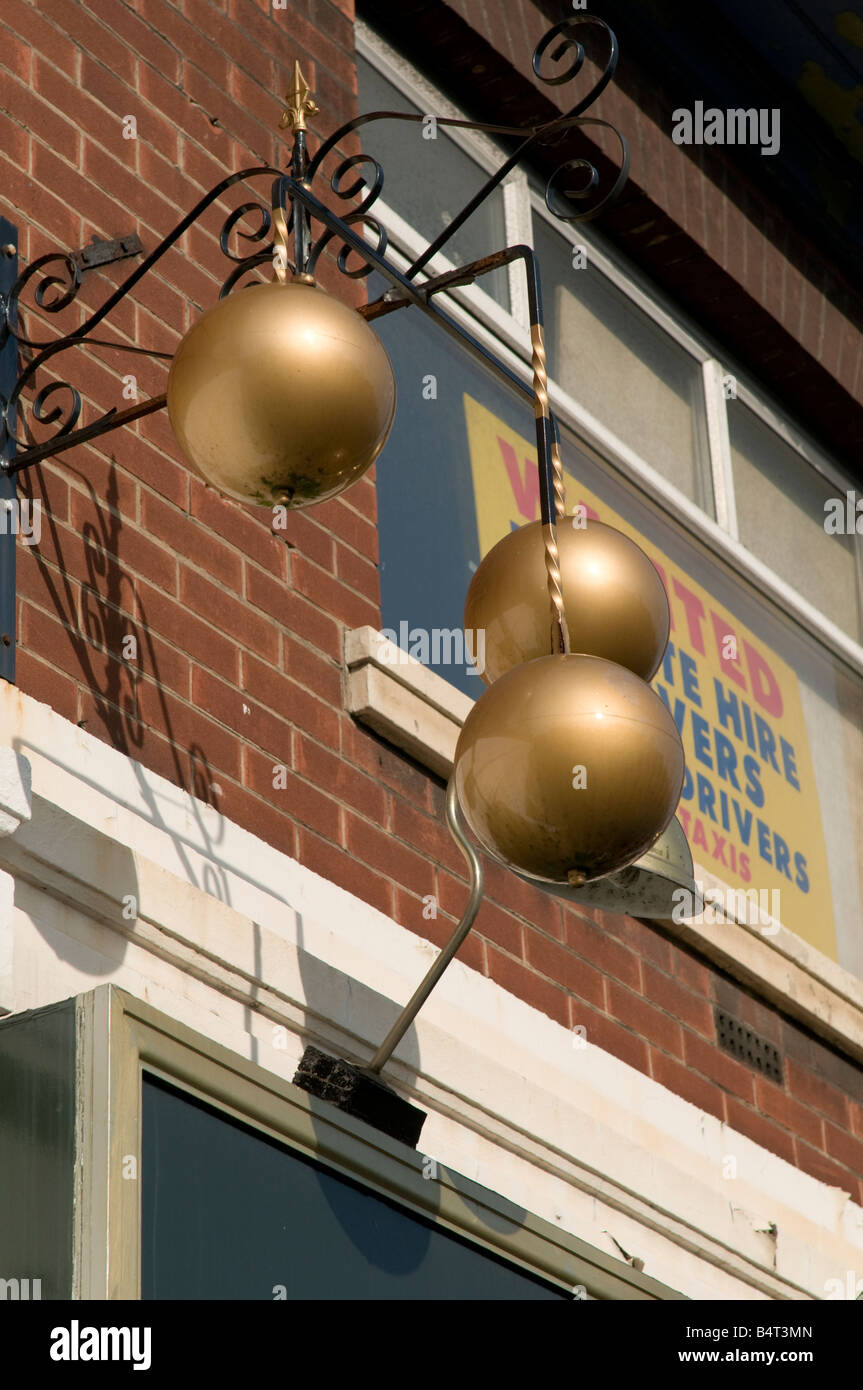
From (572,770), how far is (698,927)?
8.95 ft

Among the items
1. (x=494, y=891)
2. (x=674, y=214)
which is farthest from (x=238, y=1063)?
(x=674, y=214)

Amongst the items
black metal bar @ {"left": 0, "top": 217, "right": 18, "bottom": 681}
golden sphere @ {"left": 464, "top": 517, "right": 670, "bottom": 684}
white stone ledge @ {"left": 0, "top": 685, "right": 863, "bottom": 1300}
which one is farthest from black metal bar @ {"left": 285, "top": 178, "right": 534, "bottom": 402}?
white stone ledge @ {"left": 0, "top": 685, "right": 863, "bottom": 1300}

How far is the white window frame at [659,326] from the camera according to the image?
6328 mm

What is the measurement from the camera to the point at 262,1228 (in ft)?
11.6

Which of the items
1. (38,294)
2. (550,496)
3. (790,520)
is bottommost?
(550,496)

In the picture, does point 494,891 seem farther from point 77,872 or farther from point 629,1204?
point 77,872

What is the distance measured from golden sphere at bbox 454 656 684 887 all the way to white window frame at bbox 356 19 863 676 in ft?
9.42

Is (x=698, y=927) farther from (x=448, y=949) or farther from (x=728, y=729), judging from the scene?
(x=448, y=949)

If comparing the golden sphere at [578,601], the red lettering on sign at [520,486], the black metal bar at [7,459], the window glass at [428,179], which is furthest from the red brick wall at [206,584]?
Result: the golden sphere at [578,601]

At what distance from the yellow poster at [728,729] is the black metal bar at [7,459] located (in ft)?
5.66

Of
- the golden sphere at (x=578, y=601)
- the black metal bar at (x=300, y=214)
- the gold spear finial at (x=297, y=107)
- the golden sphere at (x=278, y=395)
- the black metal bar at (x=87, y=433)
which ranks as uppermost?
the gold spear finial at (x=297, y=107)

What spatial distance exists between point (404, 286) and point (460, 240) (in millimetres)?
2606

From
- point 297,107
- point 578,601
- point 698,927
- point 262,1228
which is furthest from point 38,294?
point 698,927

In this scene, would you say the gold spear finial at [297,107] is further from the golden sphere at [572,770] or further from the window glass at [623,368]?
the window glass at [623,368]
